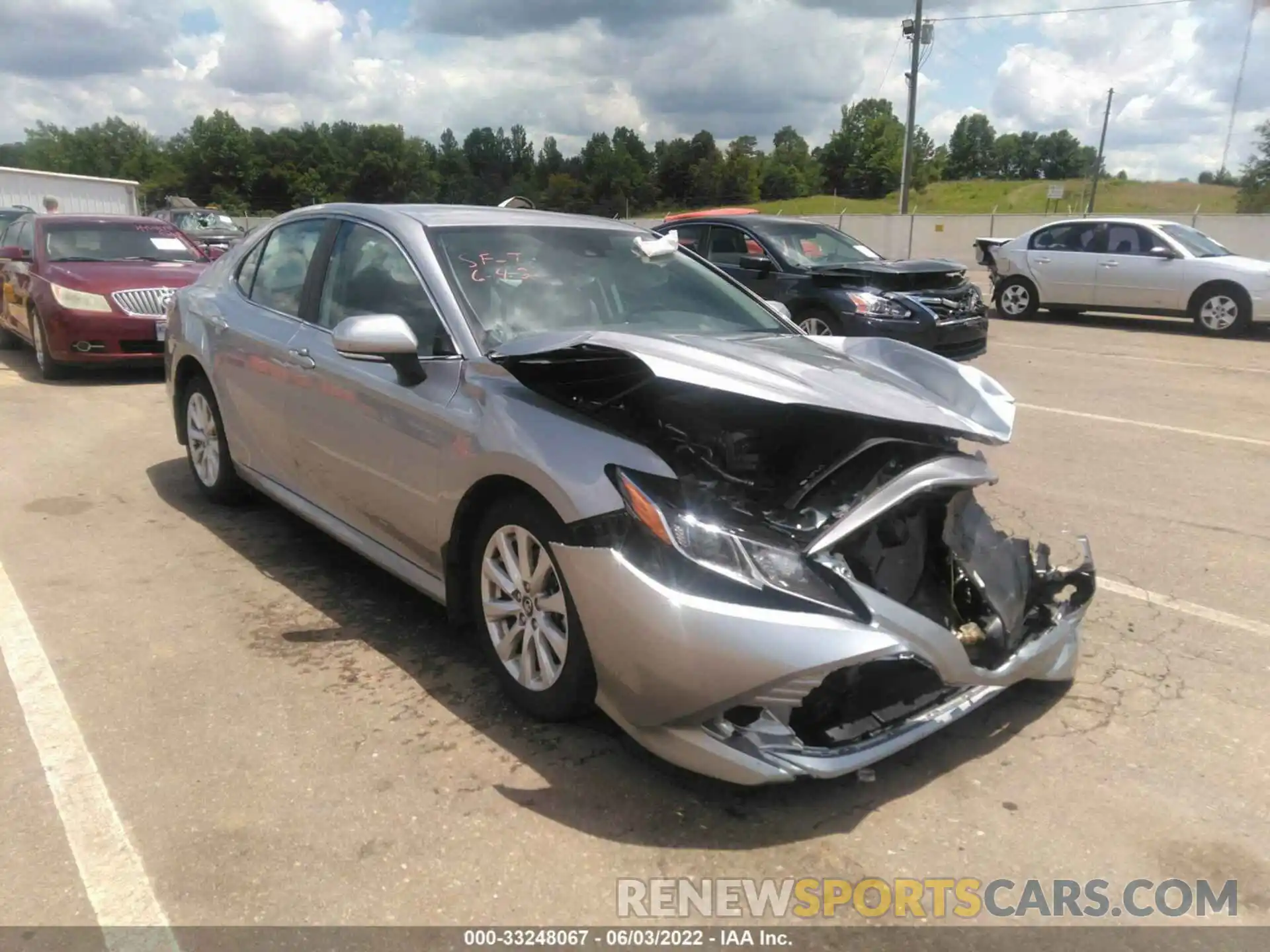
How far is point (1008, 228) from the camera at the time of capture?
31.4 meters

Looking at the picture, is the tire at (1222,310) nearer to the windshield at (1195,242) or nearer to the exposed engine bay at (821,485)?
the windshield at (1195,242)

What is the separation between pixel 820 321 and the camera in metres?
10.1

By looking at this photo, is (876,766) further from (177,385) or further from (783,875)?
(177,385)

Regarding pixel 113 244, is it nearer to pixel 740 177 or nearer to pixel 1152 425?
pixel 1152 425

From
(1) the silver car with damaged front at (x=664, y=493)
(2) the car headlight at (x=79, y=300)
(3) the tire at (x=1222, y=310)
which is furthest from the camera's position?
(3) the tire at (x=1222, y=310)

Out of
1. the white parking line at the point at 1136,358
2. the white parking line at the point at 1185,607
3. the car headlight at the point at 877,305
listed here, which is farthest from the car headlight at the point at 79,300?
the white parking line at the point at 1136,358

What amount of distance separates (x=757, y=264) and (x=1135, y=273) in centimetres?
718

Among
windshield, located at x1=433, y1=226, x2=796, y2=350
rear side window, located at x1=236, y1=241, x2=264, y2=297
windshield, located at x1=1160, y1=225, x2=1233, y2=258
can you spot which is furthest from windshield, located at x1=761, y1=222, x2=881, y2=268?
rear side window, located at x1=236, y1=241, x2=264, y2=297

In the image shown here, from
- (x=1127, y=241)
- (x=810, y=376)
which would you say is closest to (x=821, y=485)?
(x=810, y=376)

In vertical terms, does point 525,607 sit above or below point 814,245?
below

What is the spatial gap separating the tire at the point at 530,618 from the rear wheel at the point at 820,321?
7.06 meters

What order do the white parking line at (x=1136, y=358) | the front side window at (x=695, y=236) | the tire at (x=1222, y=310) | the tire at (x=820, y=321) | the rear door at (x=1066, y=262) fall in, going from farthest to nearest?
1. the rear door at (x=1066, y=262)
2. the tire at (x=1222, y=310)
3. the front side window at (x=695, y=236)
4. the white parking line at (x=1136, y=358)
5. the tire at (x=820, y=321)

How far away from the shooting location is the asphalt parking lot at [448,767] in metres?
2.64

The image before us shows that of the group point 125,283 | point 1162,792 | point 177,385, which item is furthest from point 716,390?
point 125,283
